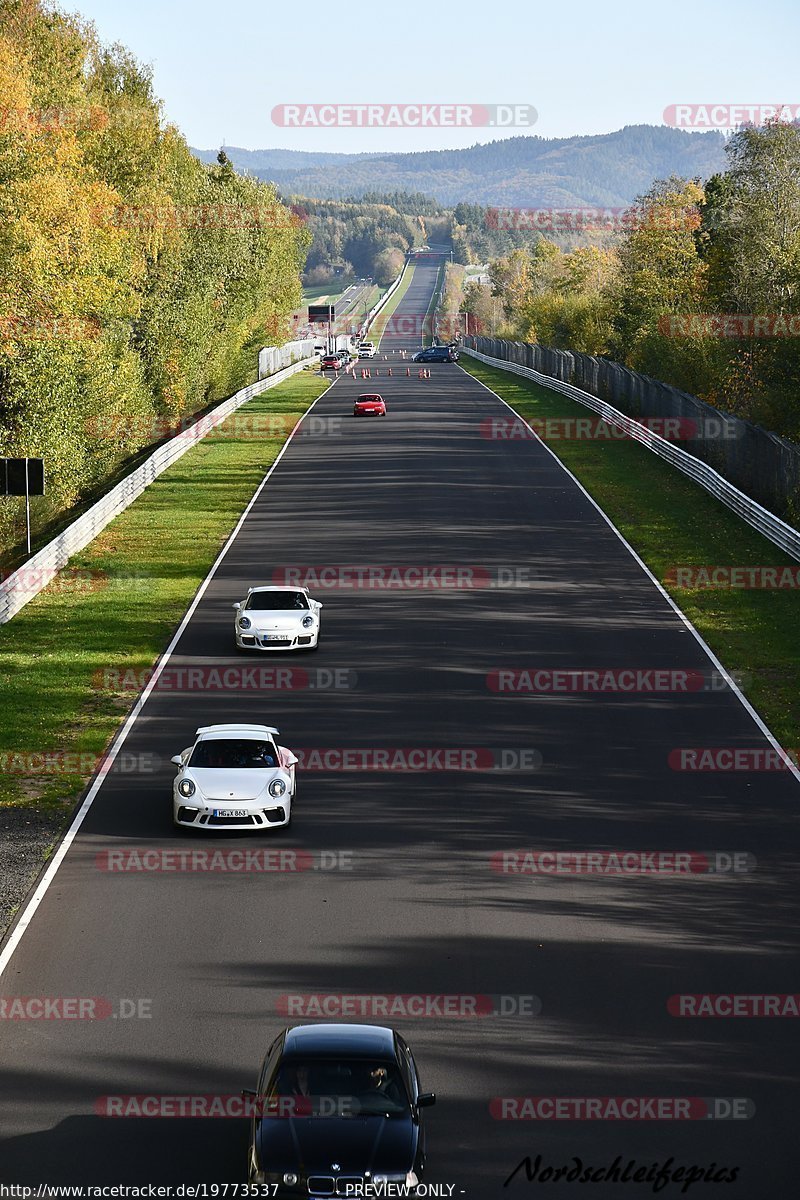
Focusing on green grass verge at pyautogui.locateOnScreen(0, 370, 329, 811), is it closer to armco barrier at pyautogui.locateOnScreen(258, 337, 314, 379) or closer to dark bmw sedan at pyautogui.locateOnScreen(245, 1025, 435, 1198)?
dark bmw sedan at pyautogui.locateOnScreen(245, 1025, 435, 1198)

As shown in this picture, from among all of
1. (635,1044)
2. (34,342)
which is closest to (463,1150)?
(635,1044)

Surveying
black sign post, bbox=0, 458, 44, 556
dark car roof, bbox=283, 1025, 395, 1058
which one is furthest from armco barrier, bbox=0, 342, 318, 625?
dark car roof, bbox=283, 1025, 395, 1058

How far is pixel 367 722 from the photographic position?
24891mm

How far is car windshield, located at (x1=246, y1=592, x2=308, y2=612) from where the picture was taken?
30328 millimetres

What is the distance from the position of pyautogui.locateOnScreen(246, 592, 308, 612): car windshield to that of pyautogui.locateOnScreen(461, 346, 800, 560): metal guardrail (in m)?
14.4

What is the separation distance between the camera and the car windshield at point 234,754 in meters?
20.3

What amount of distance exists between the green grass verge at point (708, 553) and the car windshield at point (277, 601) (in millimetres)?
8931

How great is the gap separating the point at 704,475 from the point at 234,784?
Result: 32278 millimetres

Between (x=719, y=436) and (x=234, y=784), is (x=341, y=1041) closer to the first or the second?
(x=234, y=784)

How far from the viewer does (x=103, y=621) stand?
32812 mm

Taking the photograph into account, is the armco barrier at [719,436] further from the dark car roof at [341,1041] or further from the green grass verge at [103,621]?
the dark car roof at [341,1041]

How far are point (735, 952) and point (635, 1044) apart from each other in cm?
266

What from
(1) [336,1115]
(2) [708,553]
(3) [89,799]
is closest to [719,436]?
(2) [708,553]

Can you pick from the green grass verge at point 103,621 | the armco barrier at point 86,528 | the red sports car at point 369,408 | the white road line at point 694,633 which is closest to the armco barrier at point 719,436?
the white road line at point 694,633
